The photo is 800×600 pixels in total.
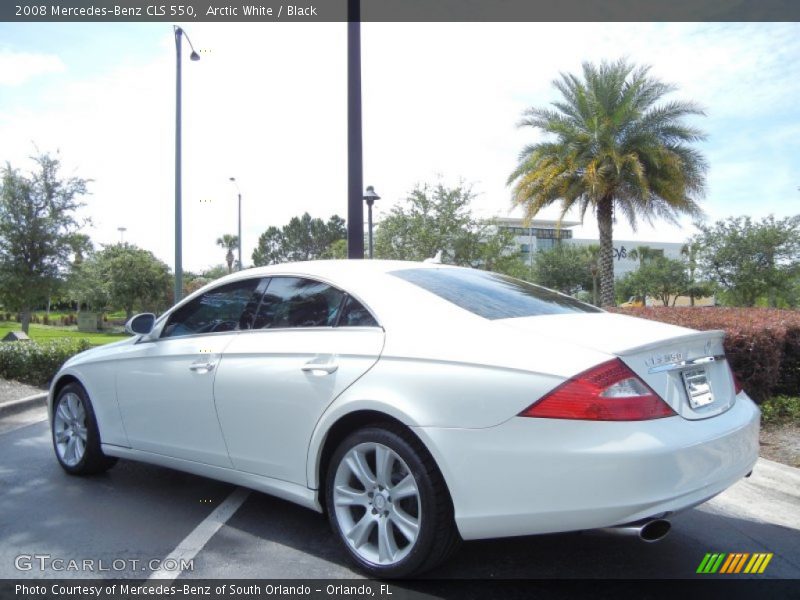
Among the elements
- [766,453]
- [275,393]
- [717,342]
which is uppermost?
[717,342]

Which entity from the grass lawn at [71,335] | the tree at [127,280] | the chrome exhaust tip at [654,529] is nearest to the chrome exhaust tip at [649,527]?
the chrome exhaust tip at [654,529]

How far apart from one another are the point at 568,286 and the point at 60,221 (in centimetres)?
5284

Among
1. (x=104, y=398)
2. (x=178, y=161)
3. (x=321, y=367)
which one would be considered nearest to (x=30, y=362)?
(x=104, y=398)

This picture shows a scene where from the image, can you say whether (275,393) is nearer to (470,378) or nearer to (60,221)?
(470,378)

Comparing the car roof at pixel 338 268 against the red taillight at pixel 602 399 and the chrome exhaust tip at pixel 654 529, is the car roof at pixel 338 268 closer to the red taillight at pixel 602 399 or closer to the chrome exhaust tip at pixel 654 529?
the red taillight at pixel 602 399

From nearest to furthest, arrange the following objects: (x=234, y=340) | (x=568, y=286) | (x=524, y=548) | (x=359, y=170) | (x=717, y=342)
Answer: (x=717, y=342)
(x=524, y=548)
(x=234, y=340)
(x=359, y=170)
(x=568, y=286)

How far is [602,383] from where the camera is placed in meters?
2.67

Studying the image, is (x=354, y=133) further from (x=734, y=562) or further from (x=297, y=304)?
(x=734, y=562)

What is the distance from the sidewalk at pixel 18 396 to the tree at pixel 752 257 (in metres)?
35.9

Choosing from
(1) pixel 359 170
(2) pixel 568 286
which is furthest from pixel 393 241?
(2) pixel 568 286

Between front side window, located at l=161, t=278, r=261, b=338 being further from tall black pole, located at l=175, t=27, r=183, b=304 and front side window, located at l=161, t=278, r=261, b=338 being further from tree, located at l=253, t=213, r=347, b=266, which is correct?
tree, located at l=253, t=213, r=347, b=266

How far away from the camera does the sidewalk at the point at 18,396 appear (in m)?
8.12

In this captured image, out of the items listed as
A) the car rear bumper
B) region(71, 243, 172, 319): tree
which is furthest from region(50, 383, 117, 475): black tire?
region(71, 243, 172, 319): tree

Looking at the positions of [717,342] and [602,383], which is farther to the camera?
[717,342]
